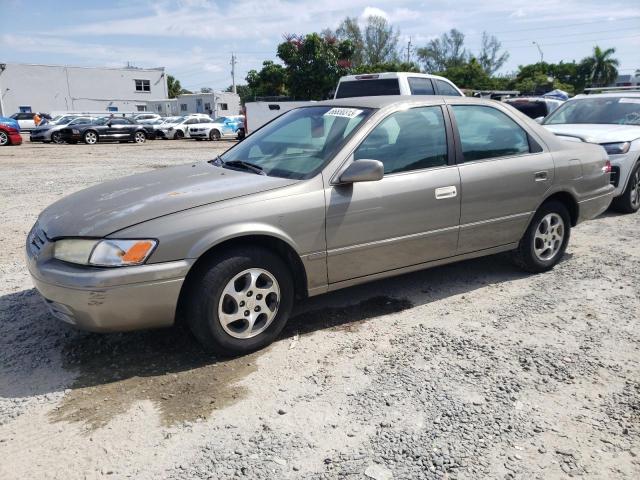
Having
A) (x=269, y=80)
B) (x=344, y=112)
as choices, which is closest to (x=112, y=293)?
(x=344, y=112)

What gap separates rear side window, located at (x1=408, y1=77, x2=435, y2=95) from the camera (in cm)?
994

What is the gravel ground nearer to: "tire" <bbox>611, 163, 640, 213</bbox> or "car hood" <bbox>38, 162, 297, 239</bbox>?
"car hood" <bbox>38, 162, 297, 239</bbox>

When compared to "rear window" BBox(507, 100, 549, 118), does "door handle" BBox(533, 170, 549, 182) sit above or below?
below

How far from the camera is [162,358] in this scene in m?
3.41

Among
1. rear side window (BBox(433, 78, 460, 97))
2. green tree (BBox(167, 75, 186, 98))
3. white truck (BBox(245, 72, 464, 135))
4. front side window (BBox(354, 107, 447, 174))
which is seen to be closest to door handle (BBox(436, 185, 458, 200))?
front side window (BBox(354, 107, 447, 174))

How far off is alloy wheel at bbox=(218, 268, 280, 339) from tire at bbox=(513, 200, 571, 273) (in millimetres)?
2566

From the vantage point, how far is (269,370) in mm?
3275

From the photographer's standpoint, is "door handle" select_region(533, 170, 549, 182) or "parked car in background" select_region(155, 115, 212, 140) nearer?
"door handle" select_region(533, 170, 549, 182)

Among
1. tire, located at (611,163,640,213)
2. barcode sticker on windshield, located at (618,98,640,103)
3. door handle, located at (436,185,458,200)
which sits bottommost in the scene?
tire, located at (611,163,640,213)

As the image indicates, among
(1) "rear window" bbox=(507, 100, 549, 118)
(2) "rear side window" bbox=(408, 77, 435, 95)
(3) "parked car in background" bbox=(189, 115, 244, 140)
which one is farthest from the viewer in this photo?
(3) "parked car in background" bbox=(189, 115, 244, 140)

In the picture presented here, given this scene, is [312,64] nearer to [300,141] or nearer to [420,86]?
[420,86]

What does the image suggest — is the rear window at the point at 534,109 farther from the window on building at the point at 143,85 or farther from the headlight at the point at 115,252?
the window on building at the point at 143,85

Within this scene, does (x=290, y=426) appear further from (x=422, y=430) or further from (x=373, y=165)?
(x=373, y=165)

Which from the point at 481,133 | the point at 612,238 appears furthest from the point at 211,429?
the point at 612,238
